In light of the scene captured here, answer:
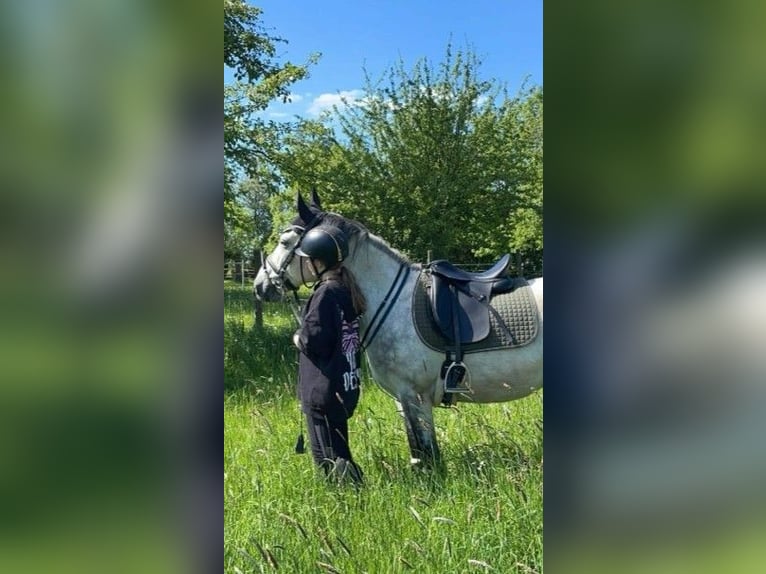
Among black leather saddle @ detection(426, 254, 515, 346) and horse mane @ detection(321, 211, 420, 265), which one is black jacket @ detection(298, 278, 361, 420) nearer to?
horse mane @ detection(321, 211, 420, 265)

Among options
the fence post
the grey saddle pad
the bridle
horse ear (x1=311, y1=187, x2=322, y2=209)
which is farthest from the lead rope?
the grey saddle pad

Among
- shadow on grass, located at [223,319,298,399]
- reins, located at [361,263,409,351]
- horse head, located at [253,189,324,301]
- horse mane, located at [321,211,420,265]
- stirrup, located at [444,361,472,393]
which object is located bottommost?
stirrup, located at [444,361,472,393]

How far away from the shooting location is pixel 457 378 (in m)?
2.67

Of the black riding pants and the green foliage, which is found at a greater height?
the green foliage

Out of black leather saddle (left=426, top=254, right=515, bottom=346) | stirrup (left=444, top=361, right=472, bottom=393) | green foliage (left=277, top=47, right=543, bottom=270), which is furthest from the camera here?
stirrup (left=444, top=361, right=472, bottom=393)

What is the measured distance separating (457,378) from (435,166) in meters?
1.04

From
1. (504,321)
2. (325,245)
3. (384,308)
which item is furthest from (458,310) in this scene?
(325,245)

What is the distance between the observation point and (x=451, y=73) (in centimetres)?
201

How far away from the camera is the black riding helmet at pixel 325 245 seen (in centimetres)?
229

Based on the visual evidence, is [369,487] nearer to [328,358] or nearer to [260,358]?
[328,358]

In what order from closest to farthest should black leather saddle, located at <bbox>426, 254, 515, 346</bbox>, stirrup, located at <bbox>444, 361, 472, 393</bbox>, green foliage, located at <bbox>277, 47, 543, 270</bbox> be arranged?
green foliage, located at <bbox>277, 47, 543, 270</bbox>
black leather saddle, located at <bbox>426, 254, 515, 346</bbox>
stirrup, located at <bbox>444, 361, 472, 393</bbox>

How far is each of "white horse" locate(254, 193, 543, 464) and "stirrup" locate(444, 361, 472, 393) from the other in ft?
0.08

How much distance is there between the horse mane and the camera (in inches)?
90.7

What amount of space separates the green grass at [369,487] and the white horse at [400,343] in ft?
0.21
